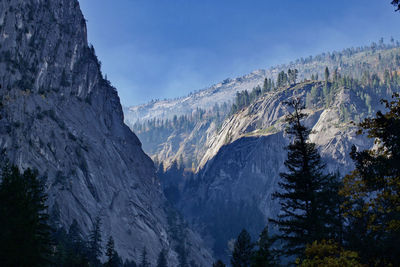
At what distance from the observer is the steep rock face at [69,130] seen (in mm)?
79875

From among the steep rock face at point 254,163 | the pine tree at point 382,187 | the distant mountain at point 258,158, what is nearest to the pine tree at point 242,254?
the pine tree at point 382,187

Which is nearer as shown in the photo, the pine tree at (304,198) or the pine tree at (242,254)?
the pine tree at (304,198)

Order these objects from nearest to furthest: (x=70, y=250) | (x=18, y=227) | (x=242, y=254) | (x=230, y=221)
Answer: (x=18, y=227)
(x=242, y=254)
(x=70, y=250)
(x=230, y=221)

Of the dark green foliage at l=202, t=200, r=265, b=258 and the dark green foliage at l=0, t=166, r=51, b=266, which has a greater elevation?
the dark green foliage at l=202, t=200, r=265, b=258

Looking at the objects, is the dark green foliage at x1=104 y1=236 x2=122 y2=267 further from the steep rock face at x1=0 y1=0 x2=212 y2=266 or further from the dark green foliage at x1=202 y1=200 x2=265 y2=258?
the dark green foliage at x1=202 y1=200 x2=265 y2=258

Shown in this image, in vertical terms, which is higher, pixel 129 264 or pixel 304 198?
pixel 304 198

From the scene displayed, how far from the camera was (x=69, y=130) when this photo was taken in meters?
94.8

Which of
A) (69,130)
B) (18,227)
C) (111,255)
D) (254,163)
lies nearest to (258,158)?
(254,163)

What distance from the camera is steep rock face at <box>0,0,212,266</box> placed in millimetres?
79875

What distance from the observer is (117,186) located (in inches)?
4097

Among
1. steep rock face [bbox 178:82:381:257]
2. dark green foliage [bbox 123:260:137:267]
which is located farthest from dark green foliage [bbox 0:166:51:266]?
steep rock face [bbox 178:82:381:257]

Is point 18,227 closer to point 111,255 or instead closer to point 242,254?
point 242,254

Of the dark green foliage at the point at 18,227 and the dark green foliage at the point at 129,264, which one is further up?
the dark green foliage at the point at 18,227

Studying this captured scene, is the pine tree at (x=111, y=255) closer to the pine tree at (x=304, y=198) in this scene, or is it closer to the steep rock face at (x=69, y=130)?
the steep rock face at (x=69, y=130)
